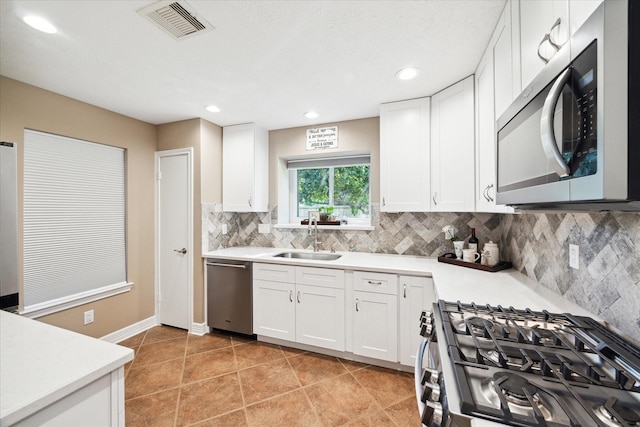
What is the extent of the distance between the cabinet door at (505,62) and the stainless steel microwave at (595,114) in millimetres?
643

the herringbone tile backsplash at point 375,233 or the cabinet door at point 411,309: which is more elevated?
the herringbone tile backsplash at point 375,233

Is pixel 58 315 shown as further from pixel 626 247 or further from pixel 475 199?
pixel 626 247

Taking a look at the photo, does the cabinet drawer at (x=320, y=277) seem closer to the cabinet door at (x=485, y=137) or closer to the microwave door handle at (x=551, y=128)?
the cabinet door at (x=485, y=137)

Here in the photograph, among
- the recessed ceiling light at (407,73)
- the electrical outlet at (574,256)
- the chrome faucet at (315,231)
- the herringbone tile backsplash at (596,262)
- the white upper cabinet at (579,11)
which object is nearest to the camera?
the white upper cabinet at (579,11)

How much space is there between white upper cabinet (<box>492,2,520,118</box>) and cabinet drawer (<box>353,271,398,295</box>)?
1.41m

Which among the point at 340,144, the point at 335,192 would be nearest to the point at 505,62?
the point at 340,144

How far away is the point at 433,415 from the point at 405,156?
221cm

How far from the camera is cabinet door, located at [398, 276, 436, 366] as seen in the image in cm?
216

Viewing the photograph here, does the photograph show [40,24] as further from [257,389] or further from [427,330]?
[257,389]

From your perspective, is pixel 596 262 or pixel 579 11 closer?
pixel 579 11

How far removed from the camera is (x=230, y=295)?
2.92 m

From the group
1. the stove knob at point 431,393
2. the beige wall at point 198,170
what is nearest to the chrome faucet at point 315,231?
the beige wall at point 198,170

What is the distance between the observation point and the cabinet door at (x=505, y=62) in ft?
4.20

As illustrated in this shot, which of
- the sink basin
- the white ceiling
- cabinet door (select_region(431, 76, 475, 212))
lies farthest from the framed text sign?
the sink basin
